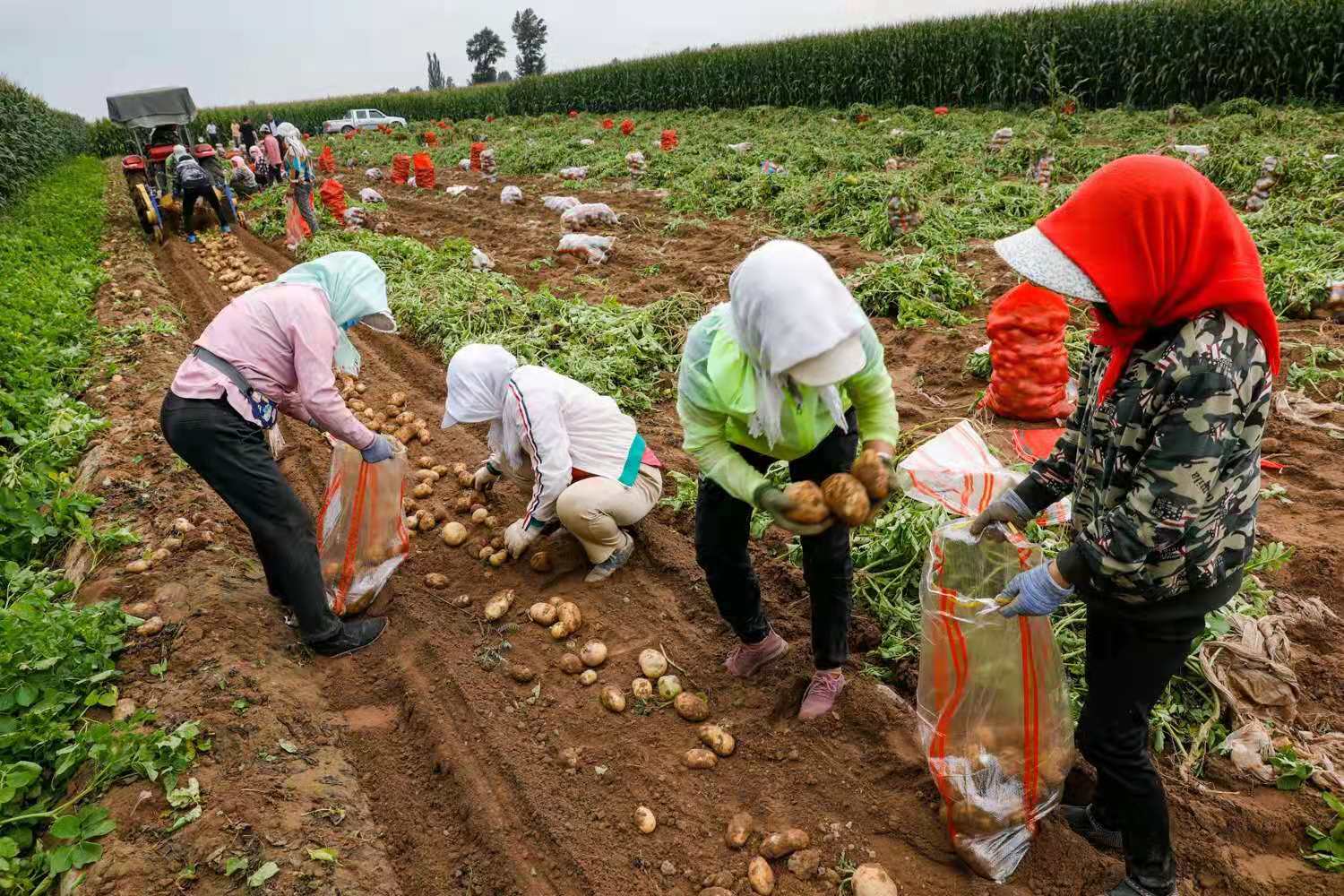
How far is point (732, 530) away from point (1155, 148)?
30.9 feet

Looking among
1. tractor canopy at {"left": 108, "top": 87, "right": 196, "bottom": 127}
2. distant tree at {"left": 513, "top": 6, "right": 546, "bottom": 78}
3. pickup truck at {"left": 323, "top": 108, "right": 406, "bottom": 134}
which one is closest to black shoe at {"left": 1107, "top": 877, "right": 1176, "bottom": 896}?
tractor canopy at {"left": 108, "top": 87, "right": 196, "bottom": 127}

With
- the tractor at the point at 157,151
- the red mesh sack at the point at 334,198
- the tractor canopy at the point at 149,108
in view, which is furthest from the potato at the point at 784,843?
the tractor canopy at the point at 149,108

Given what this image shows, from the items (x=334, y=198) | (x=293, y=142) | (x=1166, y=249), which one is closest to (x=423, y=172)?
(x=293, y=142)

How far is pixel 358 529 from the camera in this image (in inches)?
122

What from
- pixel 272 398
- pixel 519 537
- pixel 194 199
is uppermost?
pixel 194 199

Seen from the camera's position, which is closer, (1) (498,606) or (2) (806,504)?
(2) (806,504)

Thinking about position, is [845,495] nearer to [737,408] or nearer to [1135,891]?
[737,408]

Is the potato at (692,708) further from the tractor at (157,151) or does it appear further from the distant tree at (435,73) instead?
the distant tree at (435,73)

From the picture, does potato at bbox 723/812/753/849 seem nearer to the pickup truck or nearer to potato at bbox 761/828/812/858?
potato at bbox 761/828/812/858

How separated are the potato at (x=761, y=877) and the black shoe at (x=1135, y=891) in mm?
844

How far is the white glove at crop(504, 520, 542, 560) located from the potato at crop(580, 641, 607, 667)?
23.4 inches

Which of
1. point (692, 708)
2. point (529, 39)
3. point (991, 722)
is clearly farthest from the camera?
point (529, 39)

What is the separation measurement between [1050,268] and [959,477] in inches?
48.8

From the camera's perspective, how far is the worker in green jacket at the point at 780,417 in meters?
1.59
